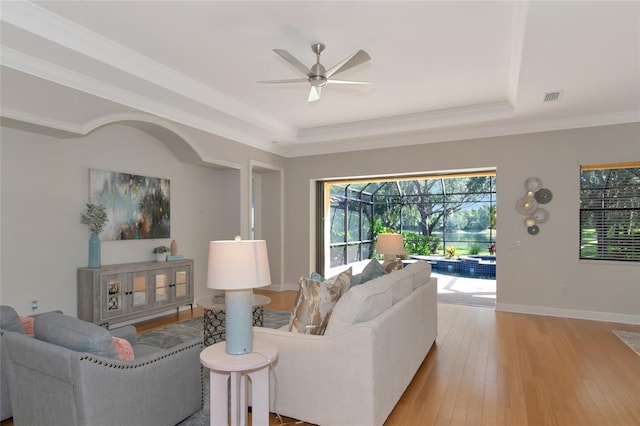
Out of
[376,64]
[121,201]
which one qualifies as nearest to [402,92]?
[376,64]

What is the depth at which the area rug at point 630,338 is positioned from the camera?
382 cm

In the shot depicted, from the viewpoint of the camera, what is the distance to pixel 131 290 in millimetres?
4332

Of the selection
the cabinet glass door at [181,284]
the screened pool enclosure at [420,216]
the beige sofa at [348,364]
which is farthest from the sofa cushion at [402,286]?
the screened pool enclosure at [420,216]

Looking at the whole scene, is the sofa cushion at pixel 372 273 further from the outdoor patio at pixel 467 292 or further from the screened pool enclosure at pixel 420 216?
the screened pool enclosure at pixel 420 216

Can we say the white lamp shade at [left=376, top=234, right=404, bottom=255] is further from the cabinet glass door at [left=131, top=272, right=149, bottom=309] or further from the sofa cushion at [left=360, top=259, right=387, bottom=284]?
the cabinet glass door at [left=131, top=272, right=149, bottom=309]

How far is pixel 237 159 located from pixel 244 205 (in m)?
0.78

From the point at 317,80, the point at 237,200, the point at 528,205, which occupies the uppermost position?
the point at 317,80

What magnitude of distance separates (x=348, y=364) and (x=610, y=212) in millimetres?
4942

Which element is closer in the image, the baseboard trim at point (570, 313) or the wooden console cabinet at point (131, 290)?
the wooden console cabinet at point (131, 290)

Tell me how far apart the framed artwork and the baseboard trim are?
5255 mm

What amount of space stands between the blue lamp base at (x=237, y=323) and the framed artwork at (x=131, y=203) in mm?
3203

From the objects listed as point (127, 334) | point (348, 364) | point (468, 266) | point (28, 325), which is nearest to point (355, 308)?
point (348, 364)

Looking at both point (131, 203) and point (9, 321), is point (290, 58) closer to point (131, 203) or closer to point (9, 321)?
point (9, 321)

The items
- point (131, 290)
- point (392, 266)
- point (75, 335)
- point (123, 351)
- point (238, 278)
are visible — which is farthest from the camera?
point (131, 290)
